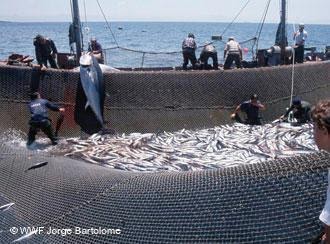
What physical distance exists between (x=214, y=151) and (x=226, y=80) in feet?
11.7

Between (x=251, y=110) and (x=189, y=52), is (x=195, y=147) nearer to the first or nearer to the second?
(x=251, y=110)

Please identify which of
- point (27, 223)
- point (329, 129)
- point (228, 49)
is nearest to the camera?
point (329, 129)

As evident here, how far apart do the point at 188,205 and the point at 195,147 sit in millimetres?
8291

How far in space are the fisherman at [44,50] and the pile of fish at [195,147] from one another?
3.92m

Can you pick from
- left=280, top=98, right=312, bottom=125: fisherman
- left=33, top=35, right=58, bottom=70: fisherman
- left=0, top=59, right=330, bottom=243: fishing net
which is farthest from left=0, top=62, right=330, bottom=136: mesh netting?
left=0, top=59, right=330, bottom=243: fishing net

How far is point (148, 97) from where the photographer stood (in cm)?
1449

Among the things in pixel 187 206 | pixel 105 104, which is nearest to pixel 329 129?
pixel 187 206

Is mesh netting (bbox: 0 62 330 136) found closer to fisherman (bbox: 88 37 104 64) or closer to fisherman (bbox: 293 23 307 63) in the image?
fisherman (bbox: 88 37 104 64)

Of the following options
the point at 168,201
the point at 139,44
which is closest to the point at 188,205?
the point at 168,201

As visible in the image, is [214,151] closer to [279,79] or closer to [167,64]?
[279,79]

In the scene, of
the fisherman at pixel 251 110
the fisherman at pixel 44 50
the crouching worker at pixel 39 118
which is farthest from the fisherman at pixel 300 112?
the fisherman at pixel 44 50

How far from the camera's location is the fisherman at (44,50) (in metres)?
15.9

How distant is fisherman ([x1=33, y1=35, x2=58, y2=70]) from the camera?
15891 mm

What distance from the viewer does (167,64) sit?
24016 millimetres
